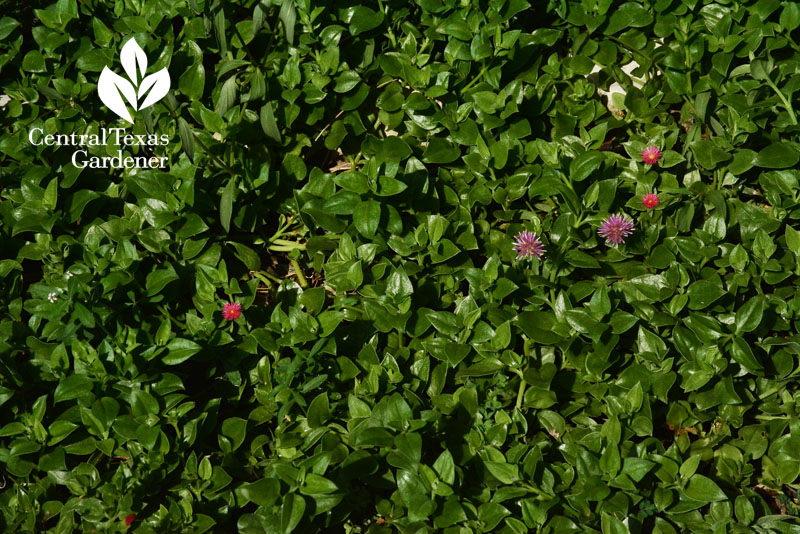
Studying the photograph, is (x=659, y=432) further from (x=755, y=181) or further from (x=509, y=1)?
(x=509, y=1)

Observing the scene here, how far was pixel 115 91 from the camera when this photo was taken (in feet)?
8.65

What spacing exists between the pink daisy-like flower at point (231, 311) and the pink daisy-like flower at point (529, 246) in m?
0.86

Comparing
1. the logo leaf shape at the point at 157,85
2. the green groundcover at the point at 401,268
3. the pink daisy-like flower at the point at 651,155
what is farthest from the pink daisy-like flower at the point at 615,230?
the logo leaf shape at the point at 157,85

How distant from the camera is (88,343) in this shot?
7.27ft

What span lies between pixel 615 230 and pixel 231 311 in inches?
45.9

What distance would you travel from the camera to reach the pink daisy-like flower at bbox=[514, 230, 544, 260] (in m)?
2.23

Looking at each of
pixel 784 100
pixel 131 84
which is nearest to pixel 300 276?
pixel 131 84

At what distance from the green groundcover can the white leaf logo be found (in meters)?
0.01

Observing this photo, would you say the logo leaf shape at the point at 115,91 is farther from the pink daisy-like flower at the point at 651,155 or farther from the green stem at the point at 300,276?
the pink daisy-like flower at the point at 651,155

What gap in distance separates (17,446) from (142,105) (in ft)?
3.84

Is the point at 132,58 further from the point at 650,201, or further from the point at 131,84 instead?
the point at 650,201

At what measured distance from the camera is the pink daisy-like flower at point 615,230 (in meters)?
2.23

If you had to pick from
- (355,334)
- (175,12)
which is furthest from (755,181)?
(175,12)

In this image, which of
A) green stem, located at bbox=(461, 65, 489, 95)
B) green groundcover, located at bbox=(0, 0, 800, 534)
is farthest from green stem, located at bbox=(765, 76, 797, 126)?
green stem, located at bbox=(461, 65, 489, 95)
